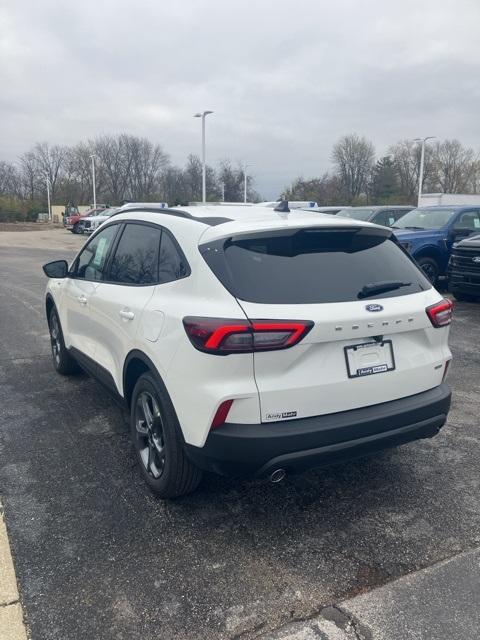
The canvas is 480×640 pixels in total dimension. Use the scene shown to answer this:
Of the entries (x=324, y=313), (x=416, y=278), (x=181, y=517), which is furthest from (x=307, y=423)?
(x=416, y=278)

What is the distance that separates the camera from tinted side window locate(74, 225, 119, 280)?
4.44m

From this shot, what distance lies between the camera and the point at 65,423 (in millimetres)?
4590

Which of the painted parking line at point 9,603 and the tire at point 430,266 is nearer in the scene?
the painted parking line at point 9,603

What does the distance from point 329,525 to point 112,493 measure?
1.35 m

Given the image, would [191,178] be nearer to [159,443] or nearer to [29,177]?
[29,177]

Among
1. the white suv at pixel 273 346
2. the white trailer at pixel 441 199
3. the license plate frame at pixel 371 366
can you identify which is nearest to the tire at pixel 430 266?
the white suv at pixel 273 346

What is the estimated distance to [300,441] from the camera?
2742 millimetres

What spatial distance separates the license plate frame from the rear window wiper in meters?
0.27

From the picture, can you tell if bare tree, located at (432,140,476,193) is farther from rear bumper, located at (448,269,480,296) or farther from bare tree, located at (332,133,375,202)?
rear bumper, located at (448,269,480,296)

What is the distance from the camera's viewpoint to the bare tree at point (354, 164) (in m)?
72.9

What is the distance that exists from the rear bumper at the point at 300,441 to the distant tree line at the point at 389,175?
61.0 m

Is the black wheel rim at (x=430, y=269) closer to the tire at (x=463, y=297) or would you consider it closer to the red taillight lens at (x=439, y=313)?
the tire at (x=463, y=297)

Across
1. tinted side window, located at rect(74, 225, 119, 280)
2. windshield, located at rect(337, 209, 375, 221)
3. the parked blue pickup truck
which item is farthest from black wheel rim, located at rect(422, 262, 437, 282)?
tinted side window, located at rect(74, 225, 119, 280)

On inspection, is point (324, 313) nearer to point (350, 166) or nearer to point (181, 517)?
point (181, 517)
